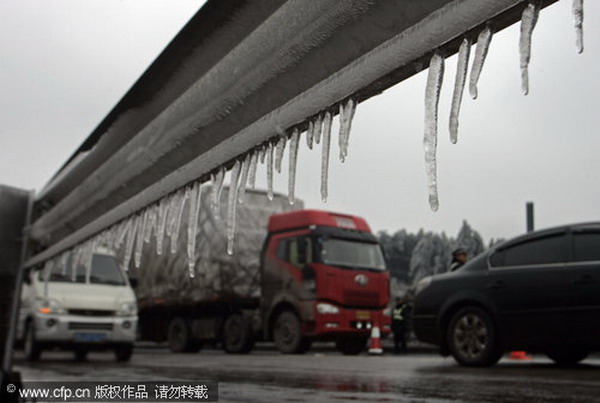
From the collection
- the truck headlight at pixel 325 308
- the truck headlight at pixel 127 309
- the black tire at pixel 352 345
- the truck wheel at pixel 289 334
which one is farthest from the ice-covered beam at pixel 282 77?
the black tire at pixel 352 345

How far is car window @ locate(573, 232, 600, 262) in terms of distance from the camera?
7.68 m

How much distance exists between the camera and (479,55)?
1354 millimetres

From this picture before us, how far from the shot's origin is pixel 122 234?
257cm

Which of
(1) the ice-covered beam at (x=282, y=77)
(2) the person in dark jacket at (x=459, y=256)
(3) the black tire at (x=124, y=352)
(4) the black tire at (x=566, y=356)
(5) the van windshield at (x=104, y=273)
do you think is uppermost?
(2) the person in dark jacket at (x=459, y=256)

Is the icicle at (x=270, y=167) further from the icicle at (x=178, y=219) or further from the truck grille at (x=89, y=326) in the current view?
the truck grille at (x=89, y=326)

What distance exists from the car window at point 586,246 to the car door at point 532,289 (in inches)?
4.5

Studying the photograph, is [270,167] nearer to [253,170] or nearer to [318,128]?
[253,170]

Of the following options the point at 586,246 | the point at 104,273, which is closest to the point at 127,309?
the point at 104,273

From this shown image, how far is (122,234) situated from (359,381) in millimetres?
3919

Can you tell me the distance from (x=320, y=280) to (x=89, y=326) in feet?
14.8

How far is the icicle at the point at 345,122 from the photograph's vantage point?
63.6 inches

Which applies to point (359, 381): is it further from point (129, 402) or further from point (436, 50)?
point (436, 50)

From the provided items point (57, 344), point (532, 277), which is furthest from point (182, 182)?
point (57, 344)

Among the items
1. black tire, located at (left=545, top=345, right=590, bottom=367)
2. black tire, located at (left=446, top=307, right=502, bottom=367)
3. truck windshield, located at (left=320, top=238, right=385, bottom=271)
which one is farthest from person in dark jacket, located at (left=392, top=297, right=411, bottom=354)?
black tire, located at (left=446, top=307, right=502, bottom=367)
